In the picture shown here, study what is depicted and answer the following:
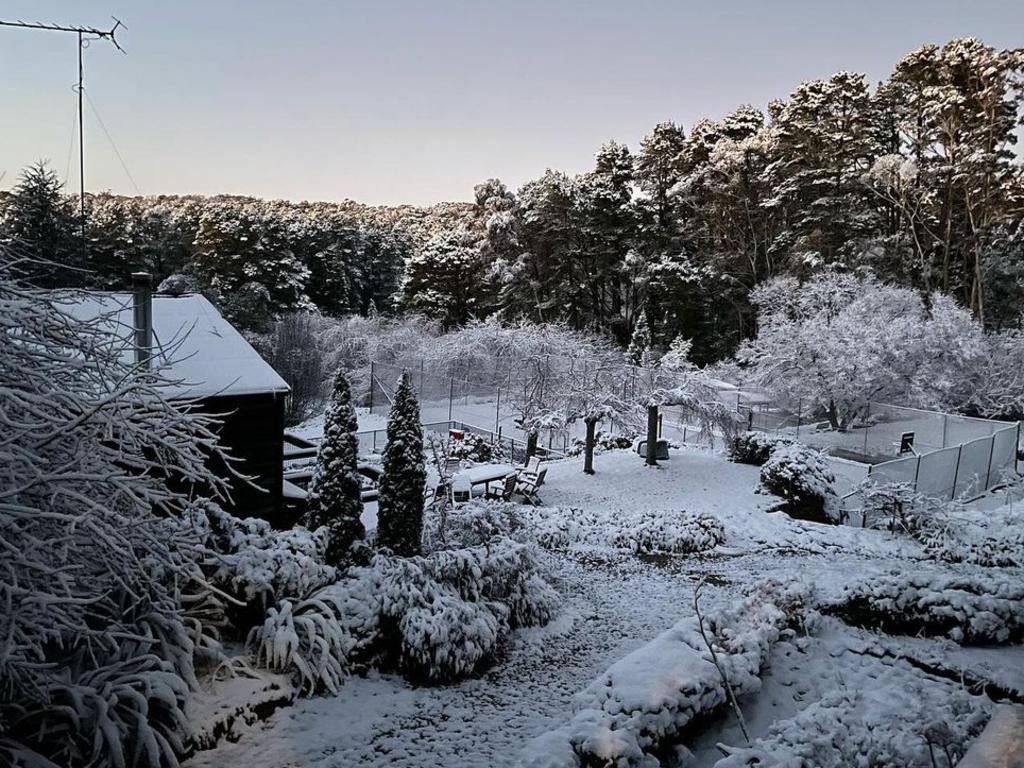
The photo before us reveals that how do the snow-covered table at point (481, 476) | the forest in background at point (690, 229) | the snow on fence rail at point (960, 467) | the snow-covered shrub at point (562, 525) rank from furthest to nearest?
the forest in background at point (690, 229) < the snow on fence rail at point (960, 467) < the snow-covered table at point (481, 476) < the snow-covered shrub at point (562, 525)

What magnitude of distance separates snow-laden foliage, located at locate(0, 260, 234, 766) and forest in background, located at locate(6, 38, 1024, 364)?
60.0 ft

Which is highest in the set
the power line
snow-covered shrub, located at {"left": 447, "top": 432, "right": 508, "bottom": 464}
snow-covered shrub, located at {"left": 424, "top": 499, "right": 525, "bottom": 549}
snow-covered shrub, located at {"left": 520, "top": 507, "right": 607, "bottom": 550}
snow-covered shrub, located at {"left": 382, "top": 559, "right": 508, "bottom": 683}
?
the power line

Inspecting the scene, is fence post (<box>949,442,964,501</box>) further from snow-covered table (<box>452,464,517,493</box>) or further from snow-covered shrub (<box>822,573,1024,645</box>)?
snow-covered table (<box>452,464,517,493</box>)

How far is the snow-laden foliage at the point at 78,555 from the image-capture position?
110 inches

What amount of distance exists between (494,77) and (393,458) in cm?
1054

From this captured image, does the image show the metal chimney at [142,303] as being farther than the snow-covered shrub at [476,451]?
No

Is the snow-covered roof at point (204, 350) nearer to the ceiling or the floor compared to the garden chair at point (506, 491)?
nearer to the ceiling

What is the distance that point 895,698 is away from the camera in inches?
172

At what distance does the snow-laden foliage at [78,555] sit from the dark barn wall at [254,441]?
15.6ft

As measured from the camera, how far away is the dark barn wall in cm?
863

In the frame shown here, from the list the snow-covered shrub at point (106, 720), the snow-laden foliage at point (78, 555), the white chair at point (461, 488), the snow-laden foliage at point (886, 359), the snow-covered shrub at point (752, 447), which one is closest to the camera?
the snow-laden foliage at point (78, 555)

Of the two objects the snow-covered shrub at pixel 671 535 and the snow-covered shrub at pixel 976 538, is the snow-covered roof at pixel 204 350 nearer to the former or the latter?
the snow-covered shrub at pixel 671 535

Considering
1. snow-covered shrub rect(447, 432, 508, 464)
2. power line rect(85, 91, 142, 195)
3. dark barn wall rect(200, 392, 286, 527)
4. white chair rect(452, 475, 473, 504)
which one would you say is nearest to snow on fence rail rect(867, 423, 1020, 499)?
white chair rect(452, 475, 473, 504)

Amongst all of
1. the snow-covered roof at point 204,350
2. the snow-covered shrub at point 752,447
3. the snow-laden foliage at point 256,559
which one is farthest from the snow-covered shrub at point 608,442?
the snow-laden foliage at point 256,559
